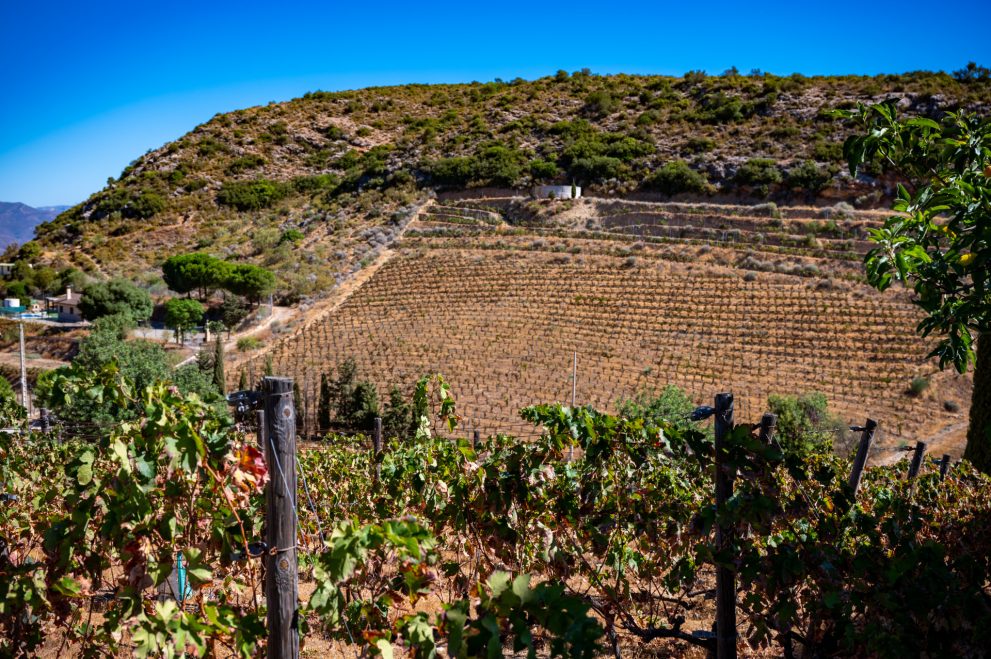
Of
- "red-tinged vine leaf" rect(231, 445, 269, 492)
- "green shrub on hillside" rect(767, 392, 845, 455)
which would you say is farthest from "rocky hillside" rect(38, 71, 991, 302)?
"red-tinged vine leaf" rect(231, 445, 269, 492)

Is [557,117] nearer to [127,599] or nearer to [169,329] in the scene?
[169,329]

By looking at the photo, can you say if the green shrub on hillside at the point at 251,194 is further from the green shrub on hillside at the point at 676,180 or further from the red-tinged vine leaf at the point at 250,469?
the red-tinged vine leaf at the point at 250,469

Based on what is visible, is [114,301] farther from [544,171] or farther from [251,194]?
[544,171]

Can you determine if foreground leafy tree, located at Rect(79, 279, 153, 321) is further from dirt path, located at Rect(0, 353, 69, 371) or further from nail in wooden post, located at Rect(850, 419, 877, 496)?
nail in wooden post, located at Rect(850, 419, 877, 496)

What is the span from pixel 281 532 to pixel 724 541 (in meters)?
1.97

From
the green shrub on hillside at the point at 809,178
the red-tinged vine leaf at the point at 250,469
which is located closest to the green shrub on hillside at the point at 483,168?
the green shrub on hillside at the point at 809,178

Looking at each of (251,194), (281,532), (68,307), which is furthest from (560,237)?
(281,532)

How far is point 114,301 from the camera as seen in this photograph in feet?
90.5

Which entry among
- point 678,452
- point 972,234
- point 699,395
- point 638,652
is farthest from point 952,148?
point 699,395

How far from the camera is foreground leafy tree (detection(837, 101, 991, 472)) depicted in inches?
103

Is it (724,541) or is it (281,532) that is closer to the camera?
(281,532)

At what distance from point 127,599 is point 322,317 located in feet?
82.1

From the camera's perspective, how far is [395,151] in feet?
167

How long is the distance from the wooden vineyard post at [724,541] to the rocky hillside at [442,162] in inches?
1125
